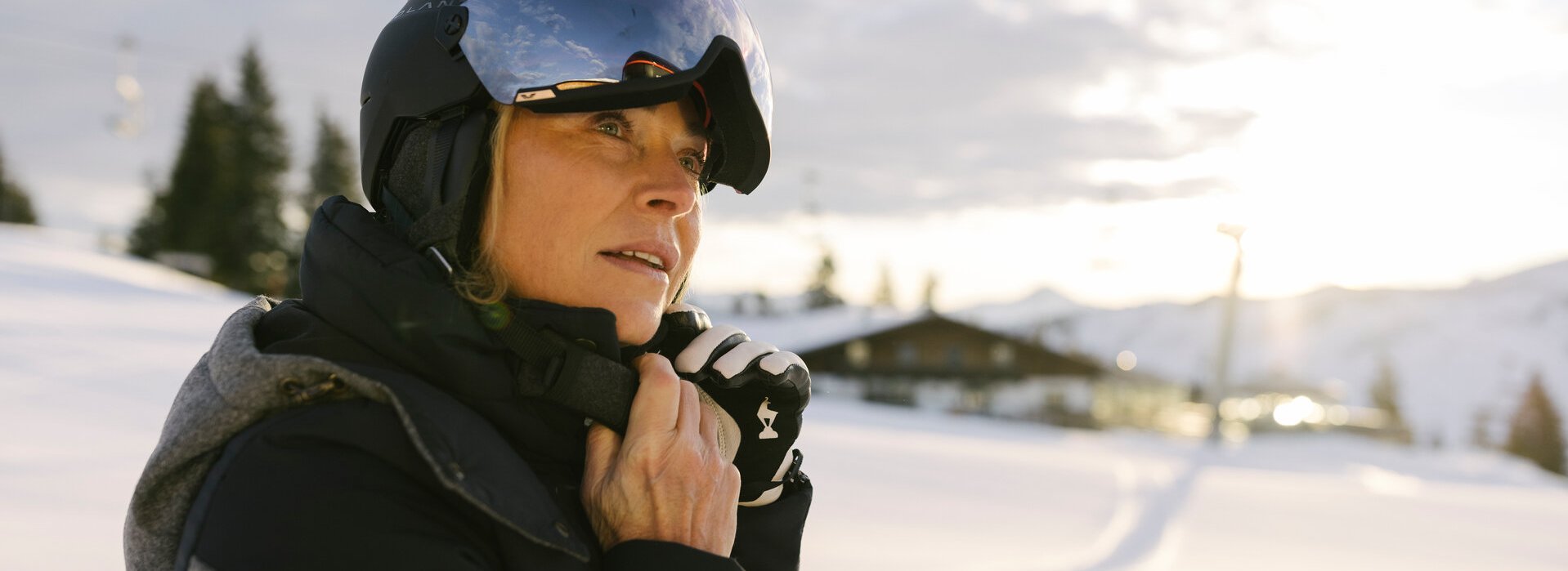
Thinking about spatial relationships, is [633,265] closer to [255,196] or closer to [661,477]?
[661,477]

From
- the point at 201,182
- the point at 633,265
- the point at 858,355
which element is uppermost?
the point at 201,182

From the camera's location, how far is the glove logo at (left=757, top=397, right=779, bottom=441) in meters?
2.22

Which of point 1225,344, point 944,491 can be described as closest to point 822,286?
point 1225,344

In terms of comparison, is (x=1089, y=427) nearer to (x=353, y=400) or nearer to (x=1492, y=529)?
(x=1492, y=529)

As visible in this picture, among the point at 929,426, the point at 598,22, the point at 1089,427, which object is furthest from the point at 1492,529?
the point at 1089,427

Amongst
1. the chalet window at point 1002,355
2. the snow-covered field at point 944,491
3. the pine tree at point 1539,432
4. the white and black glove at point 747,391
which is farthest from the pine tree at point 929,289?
the white and black glove at point 747,391

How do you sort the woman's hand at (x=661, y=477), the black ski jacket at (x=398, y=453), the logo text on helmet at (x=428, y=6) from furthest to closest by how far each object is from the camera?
the logo text on helmet at (x=428, y=6) < the woman's hand at (x=661, y=477) < the black ski jacket at (x=398, y=453)

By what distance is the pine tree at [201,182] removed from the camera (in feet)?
136

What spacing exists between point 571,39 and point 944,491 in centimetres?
955

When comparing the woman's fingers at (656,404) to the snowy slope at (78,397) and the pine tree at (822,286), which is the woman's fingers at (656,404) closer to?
the snowy slope at (78,397)

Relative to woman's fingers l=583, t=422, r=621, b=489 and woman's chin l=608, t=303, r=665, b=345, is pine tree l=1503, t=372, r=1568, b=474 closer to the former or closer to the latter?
woman's chin l=608, t=303, r=665, b=345

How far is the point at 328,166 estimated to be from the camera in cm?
4928

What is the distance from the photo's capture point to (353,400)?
1461 millimetres

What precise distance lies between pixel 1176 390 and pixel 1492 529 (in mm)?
47019
